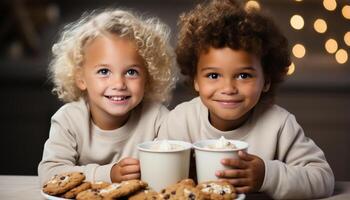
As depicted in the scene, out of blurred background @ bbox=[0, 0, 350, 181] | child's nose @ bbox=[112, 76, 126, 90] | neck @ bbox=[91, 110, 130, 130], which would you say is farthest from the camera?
blurred background @ bbox=[0, 0, 350, 181]

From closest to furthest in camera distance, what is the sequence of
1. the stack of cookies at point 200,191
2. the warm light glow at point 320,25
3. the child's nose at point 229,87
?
1. the stack of cookies at point 200,191
2. the child's nose at point 229,87
3. the warm light glow at point 320,25

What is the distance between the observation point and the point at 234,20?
1.24 m

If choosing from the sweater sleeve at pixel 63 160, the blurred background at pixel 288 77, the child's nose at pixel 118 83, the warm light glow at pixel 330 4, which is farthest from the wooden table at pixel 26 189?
the warm light glow at pixel 330 4

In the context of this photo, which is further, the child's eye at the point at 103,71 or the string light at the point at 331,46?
the string light at the point at 331,46

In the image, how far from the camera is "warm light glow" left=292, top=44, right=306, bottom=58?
2.82 m

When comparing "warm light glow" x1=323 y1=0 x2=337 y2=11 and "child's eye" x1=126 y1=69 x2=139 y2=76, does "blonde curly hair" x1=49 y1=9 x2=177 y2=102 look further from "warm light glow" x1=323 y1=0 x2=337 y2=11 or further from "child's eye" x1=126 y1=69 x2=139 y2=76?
"warm light glow" x1=323 y1=0 x2=337 y2=11

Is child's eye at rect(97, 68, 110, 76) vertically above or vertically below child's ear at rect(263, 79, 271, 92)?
above

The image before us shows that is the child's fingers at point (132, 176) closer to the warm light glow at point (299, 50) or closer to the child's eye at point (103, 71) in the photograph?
the child's eye at point (103, 71)

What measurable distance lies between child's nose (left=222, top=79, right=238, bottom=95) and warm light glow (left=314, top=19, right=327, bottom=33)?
5.65ft

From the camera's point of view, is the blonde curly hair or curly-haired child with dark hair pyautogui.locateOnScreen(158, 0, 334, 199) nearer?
curly-haired child with dark hair pyautogui.locateOnScreen(158, 0, 334, 199)

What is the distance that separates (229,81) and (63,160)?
0.39m

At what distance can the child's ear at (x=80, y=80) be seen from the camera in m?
1.42

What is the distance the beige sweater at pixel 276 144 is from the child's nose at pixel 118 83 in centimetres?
13

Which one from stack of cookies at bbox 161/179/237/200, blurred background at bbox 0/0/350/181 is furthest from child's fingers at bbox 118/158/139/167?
blurred background at bbox 0/0/350/181
